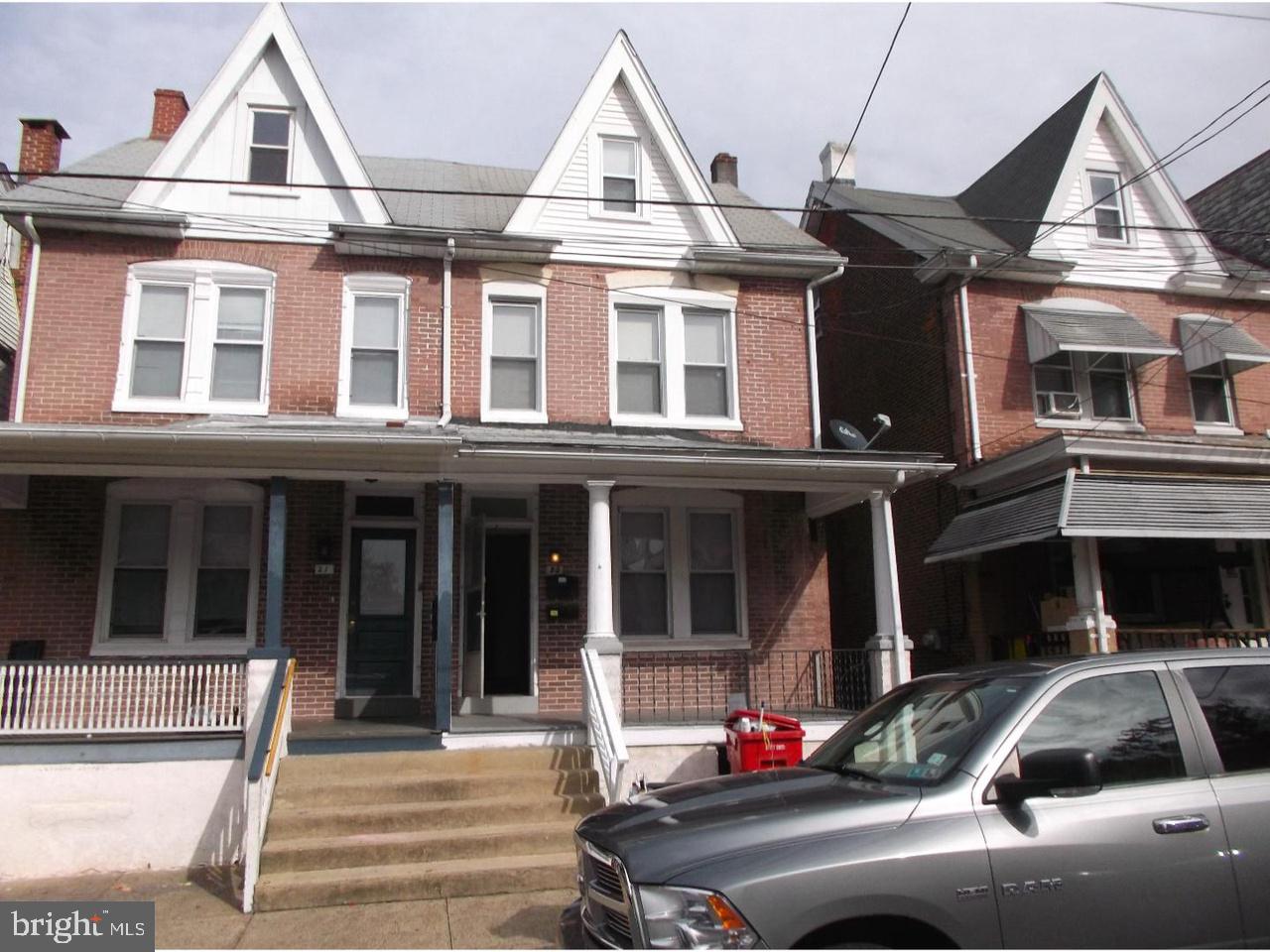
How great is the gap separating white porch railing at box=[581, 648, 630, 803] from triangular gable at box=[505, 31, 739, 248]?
6.38m

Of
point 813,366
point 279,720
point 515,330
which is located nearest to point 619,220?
point 515,330

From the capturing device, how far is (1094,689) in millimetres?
4141

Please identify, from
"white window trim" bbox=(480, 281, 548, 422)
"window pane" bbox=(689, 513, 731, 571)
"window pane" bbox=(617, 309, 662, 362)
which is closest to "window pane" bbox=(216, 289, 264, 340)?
"white window trim" bbox=(480, 281, 548, 422)

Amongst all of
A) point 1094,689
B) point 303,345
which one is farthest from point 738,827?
point 303,345

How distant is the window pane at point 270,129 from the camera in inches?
477

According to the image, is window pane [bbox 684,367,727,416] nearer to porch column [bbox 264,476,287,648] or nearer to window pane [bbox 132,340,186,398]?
porch column [bbox 264,476,287,648]

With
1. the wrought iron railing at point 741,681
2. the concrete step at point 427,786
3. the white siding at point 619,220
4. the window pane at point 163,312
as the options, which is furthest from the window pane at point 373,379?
the concrete step at point 427,786

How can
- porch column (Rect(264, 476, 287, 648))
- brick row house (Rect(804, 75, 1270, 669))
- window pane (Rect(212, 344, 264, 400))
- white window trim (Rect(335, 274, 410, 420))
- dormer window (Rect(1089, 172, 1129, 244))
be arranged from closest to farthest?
porch column (Rect(264, 476, 287, 648))
window pane (Rect(212, 344, 264, 400))
white window trim (Rect(335, 274, 410, 420))
brick row house (Rect(804, 75, 1270, 669))
dormer window (Rect(1089, 172, 1129, 244))

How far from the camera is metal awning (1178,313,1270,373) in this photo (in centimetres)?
1424

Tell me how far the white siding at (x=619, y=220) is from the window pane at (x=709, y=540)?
3830mm

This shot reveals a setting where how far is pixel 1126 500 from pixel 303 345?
415 inches

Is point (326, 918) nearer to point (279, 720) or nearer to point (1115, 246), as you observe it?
point (279, 720)

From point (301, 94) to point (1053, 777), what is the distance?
1214 cm

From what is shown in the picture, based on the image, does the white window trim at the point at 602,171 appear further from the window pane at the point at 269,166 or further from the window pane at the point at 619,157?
the window pane at the point at 269,166
